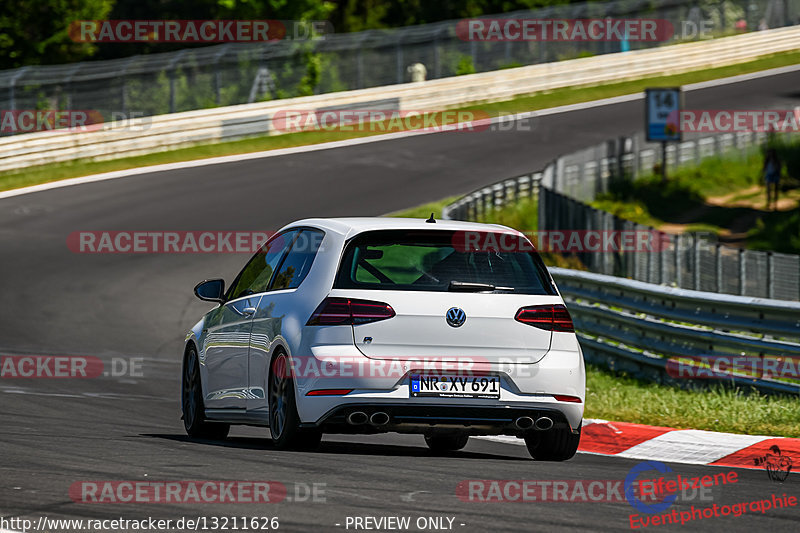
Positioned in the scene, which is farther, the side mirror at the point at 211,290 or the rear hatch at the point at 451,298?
the side mirror at the point at 211,290

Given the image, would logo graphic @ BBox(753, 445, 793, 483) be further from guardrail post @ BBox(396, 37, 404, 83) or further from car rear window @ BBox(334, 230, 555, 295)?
guardrail post @ BBox(396, 37, 404, 83)

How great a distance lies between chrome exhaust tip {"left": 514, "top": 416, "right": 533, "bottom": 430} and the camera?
8.44 m

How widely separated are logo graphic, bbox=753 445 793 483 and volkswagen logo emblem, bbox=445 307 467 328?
2132mm

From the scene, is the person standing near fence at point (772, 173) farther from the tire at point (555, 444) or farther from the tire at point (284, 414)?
the tire at point (284, 414)

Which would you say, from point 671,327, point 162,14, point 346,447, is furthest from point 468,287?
point 162,14

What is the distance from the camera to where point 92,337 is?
58.3 feet

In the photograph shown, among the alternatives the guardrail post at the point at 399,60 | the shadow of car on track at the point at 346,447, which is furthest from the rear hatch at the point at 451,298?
the guardrail post at the point at 399,60

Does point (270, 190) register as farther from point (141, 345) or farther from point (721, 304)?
point (721, 304)

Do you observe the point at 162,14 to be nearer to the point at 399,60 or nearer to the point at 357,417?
the point at 399,60

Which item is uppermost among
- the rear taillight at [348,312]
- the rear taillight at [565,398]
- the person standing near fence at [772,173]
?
the rear taillight at [348,312]

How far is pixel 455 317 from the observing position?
8320 millimetres

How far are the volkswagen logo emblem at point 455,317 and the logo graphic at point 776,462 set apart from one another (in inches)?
83.9

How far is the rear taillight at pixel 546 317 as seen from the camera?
27.8 feet

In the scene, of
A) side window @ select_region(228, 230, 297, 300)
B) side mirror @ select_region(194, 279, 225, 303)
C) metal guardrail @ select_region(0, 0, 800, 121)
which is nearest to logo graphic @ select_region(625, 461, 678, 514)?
side window @ select_region(228, 230, 297, 300)
